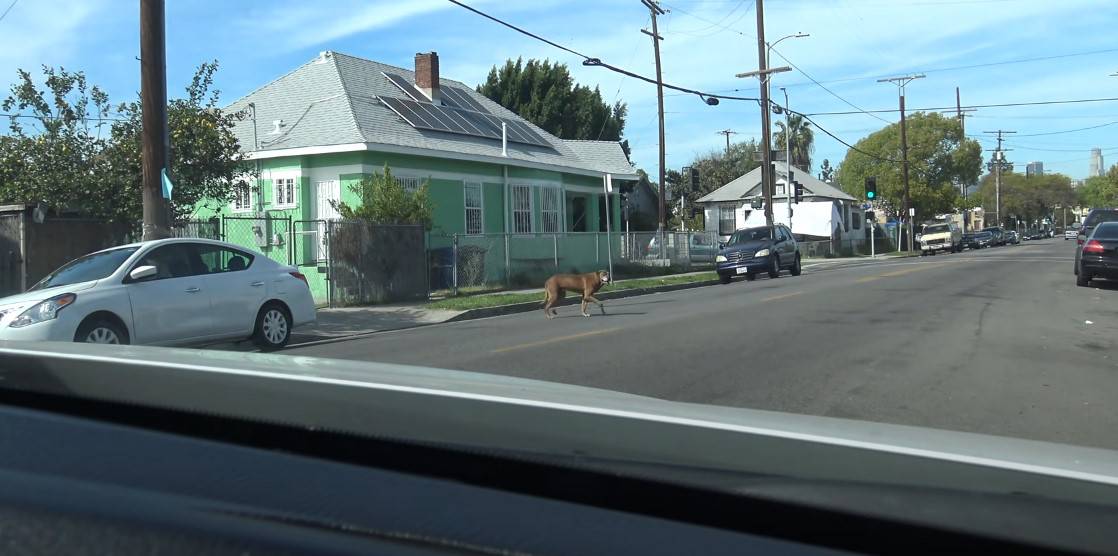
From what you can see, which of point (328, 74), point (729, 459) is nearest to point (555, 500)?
point (729, 459)

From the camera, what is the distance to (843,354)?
1030 cm

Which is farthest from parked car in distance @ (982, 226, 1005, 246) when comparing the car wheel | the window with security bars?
the car wheel

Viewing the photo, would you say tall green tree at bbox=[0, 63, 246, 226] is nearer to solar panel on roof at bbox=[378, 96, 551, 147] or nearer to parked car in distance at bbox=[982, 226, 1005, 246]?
solar panel on roof at bbox=[378, 96, 551, 147]

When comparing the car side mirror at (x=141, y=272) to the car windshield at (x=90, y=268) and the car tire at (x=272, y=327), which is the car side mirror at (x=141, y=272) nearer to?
the car windshield at (x=90, y=268)

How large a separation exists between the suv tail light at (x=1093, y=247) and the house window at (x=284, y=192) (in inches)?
773

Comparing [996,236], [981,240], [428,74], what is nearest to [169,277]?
[428,74]

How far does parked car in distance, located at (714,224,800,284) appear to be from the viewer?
89.5 feet

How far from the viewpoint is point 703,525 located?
59.6 inches

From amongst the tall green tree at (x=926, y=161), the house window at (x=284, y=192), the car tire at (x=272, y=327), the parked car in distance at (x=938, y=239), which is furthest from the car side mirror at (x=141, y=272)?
the tall green tree at (x=926, y=161)

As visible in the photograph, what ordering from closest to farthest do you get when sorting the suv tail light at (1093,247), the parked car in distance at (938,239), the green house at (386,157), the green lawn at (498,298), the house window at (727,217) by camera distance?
the green lawn at (498,298)
the suv tail light at (1093,247)
the green house at (386,157)
the parked car in distance at (938,239)
the house window at (727,217)

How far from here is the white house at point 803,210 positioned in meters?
54.4

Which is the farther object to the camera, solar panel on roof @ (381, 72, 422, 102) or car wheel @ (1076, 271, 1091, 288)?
solar panel on roof @ (381, 72, 422, 102)

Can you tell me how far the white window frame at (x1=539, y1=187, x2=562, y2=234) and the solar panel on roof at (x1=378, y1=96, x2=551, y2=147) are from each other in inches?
84.3

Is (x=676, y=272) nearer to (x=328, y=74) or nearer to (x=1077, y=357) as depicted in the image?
(x=328, y=74)
